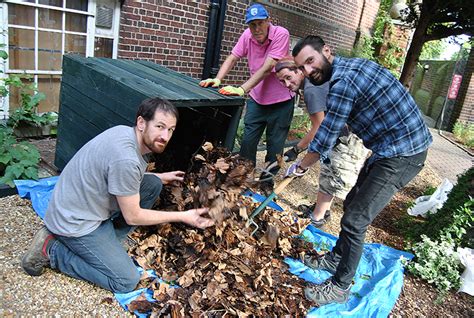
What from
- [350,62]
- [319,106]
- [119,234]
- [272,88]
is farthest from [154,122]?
[272,88]

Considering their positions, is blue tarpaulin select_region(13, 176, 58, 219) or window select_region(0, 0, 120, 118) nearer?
blue tarpaulin select_region(13, 176, 58, 219)

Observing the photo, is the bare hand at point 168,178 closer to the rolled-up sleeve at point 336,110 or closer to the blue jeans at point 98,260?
the blue jeans at point 98,260

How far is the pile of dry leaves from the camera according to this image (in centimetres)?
250

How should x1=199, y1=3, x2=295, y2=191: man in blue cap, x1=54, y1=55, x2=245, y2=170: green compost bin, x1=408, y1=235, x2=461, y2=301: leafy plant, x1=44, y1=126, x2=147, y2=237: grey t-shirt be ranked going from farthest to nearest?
x1=199, y1=3, x2=295, y2=191: man in blue cap → x1=408, y1=235, x2=461, y2=301: leafy plant → x1=54, y1=55, x2=245, y2=170: green compost bin → x1=44, y1=126, x2=147, y2=237: grey t-shirt

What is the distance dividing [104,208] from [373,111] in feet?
6.25

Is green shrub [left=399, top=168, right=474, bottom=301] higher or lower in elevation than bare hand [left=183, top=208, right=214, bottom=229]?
lower

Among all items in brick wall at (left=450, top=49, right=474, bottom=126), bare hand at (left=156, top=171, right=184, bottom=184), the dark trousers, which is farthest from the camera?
brick wall at (left=450, top=49, right=474, bottom=126)

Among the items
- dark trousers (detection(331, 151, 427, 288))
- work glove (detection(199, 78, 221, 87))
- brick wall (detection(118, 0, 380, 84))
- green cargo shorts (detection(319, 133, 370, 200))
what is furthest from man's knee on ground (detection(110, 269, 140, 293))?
brick wall (detection(118, 0, 380, 84))

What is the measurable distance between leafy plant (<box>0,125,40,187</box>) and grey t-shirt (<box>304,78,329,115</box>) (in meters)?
2.63

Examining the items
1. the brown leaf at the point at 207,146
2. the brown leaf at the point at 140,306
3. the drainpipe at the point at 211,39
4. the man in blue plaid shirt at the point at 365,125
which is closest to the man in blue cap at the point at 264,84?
the brown leaf at the point at 207,146

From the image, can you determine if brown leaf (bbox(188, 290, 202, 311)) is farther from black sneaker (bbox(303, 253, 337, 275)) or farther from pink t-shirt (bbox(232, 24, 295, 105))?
pink t-shirt (bbox(232, 24, 295, 105))

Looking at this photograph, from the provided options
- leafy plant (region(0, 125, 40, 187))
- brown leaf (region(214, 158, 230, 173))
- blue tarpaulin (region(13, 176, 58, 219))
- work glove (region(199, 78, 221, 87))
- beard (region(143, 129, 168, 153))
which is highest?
work glove (region(199, 78, 221, 87))

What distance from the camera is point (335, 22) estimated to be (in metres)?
10.1

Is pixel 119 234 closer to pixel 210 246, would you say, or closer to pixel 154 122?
pixel 210 246
